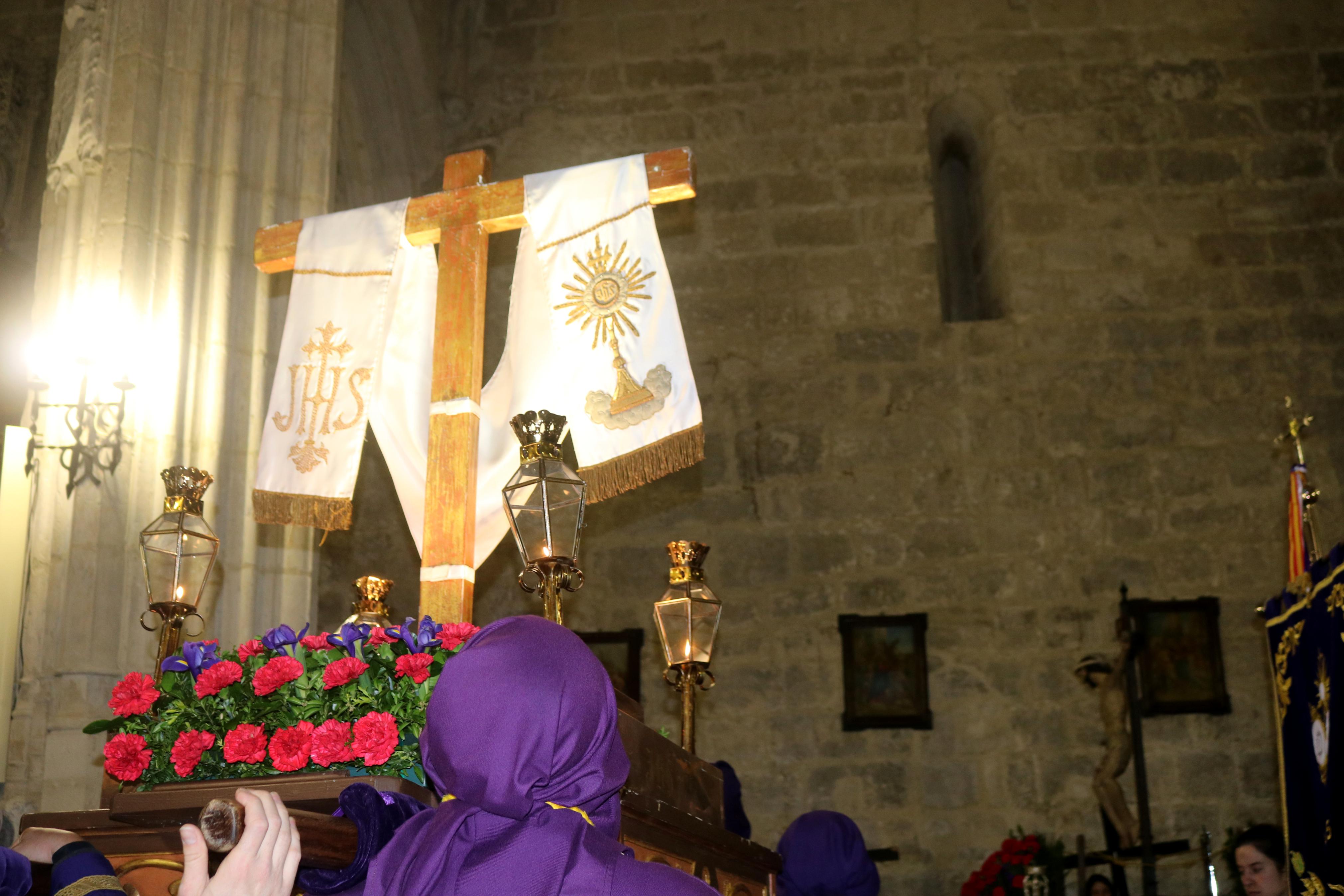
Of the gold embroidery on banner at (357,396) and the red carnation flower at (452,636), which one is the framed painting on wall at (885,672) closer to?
the gold embroidery on banner at (357,396)

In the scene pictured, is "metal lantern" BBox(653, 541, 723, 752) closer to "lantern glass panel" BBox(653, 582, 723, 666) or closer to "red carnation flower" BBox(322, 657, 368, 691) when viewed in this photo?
"lantern glass panel" BBox(653, 582, 723, 666)

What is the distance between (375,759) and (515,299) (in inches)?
79.1

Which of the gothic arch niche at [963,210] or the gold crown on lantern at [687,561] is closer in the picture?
the gold crown on lantern at [687,561]

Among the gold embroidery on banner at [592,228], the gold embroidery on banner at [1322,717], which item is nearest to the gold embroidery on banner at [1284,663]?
the gold embroidery on banner at [1322,717]

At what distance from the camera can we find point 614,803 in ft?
5.42

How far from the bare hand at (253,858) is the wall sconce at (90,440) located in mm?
3529

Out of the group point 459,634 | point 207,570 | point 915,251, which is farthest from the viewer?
point 915,251

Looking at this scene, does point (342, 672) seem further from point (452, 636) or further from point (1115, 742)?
point (1115, 742)

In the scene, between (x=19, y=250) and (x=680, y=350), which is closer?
(x=680, y=350)

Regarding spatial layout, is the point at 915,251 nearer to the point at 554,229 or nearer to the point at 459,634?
the point at 554,229

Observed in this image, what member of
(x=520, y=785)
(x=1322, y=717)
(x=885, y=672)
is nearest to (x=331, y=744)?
(x=520, y=785)

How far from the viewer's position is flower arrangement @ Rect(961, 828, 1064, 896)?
6844mm

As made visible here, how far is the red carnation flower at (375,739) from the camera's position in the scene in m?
2.17

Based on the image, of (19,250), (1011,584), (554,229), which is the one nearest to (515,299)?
(554,229)
